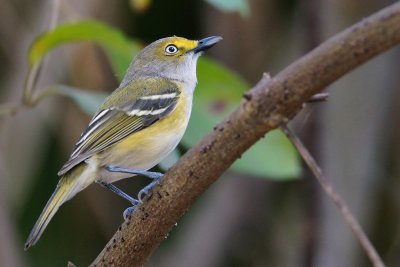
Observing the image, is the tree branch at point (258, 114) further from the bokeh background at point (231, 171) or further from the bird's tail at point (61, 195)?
the bokeh background at point (231, 171)

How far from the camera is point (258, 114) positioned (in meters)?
1.66

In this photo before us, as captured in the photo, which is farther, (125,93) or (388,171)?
(388,171)

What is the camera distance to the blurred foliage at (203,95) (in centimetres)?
319

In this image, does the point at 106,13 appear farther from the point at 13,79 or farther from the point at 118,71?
the point at 118,71

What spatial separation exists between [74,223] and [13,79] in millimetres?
1005

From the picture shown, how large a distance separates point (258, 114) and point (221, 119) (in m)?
1.66

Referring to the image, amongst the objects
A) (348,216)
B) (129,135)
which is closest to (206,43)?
(129,135)

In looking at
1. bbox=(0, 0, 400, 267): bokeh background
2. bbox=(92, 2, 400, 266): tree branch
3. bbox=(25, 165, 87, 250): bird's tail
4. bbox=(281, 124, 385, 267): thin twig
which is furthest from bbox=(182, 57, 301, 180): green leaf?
bbox=(281, 124, 385, 267): thin twig

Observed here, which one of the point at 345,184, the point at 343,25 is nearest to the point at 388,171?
the point at 345,184

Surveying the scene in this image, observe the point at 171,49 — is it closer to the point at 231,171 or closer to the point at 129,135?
the point at 129,135

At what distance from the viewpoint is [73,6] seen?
4.61m

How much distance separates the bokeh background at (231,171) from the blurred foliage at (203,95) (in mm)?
888

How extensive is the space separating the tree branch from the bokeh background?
2.19 metres

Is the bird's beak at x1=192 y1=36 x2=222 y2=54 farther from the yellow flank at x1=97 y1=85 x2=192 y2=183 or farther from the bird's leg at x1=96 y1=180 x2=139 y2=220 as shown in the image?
the bird's leg at x1=96 y1=180 x2=139 y2=220
